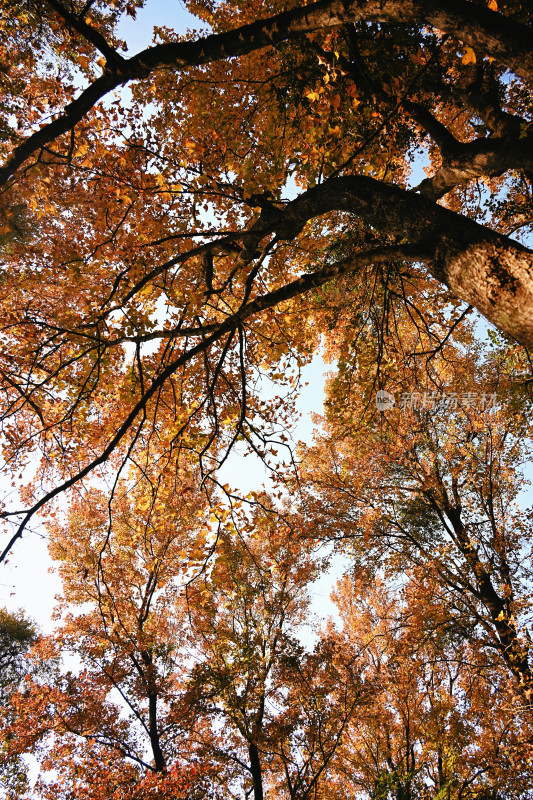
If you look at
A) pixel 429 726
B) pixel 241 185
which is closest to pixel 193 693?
pixel 429 726

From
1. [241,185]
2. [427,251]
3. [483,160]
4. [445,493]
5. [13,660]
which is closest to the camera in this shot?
[427,251]

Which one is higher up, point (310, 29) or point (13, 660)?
point (310, 29)

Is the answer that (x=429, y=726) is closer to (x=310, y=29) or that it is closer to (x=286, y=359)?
(x=286, y=359)

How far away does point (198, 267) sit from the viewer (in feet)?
22.0

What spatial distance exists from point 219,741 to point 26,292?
44.2 feet

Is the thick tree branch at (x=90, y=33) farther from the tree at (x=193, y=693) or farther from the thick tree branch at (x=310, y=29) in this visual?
the tree at (x=193, y=693)

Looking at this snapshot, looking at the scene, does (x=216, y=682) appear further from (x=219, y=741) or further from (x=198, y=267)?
(x=198, y=267)

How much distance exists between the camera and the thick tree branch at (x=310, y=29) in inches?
86.1

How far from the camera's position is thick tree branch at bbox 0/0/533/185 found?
2188 mm

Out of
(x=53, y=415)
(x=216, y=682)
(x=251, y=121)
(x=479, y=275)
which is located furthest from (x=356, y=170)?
(x=216, y=682)

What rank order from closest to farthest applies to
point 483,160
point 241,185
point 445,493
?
point 483,160 → point 241,185 → point 445,493

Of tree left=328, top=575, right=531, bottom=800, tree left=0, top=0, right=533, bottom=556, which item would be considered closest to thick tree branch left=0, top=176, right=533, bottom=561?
tree left=0, top=0, right=533, bottom=556

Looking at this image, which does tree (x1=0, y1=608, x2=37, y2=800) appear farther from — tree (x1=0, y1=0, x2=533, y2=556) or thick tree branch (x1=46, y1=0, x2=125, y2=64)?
thick tree branch (x1=46, y1=0, x2=125, y2=64)

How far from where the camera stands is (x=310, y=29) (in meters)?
2.74
